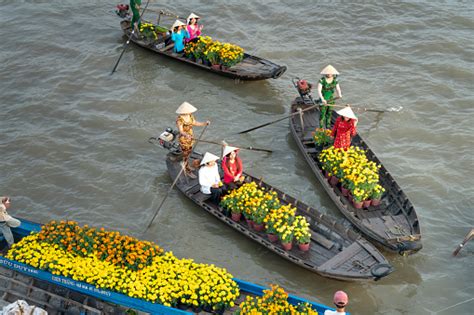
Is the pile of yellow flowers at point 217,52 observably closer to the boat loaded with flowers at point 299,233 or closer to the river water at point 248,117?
the river water at point 248,117

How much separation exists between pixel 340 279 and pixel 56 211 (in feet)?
25.1

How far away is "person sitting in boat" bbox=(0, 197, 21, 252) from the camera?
12.0 meters

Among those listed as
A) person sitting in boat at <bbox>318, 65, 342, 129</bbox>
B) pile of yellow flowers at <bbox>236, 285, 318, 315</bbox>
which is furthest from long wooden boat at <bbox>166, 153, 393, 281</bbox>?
person sitting in boat at <bbox>318, 65, 342, 129</bbox>

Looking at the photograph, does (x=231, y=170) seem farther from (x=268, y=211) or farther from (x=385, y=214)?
(x=385, y=214)

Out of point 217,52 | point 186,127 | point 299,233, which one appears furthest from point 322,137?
point 217,52

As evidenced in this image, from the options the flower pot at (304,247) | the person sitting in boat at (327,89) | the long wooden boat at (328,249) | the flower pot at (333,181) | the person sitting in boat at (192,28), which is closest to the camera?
the long wooden boat at (328,249)

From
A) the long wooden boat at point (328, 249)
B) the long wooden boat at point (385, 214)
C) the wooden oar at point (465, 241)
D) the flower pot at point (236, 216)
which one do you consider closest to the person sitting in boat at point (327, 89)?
the long wooden boat at point (385, 214)

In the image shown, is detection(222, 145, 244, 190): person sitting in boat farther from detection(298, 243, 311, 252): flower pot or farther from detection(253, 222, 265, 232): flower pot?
detection(298, 243, 311, 252): flower pot

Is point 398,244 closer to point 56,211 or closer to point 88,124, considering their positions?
point 56,211

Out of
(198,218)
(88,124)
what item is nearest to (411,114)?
(198,218)

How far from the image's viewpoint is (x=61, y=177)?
16.0 m

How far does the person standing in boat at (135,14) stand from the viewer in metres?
21.0

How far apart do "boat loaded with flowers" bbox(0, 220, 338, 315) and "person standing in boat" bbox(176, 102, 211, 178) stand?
3712 millimetres

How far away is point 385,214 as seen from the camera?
1330 cm
